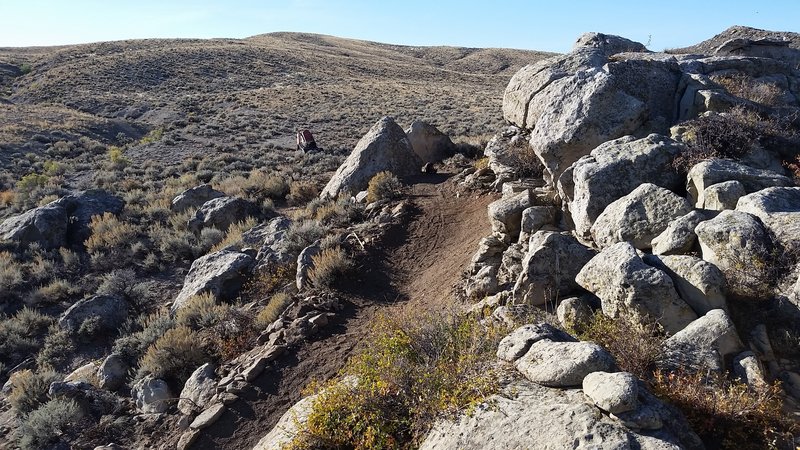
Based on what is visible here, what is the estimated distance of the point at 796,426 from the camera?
421cm

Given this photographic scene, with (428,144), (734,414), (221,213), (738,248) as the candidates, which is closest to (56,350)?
(221,213)

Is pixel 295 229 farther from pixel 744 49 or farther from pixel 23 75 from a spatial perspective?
pixel 23 75

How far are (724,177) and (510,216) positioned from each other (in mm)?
3229

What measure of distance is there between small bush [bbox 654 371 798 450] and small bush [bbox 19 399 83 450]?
7.40 m

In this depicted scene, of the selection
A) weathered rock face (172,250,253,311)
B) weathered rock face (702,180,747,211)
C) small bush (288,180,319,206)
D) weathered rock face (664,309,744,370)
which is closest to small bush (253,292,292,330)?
weathered rock face (172,250,253,311)

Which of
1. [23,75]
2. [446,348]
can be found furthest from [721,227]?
[23,75]

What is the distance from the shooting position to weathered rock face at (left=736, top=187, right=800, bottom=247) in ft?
18.3

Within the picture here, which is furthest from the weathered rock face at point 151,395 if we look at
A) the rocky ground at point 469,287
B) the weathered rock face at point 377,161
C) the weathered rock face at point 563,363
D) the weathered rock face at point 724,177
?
the weathered rock face at point 377,161

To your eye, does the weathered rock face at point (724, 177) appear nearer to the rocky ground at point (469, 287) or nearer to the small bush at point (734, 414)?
the rocky ground at point (469, 287)

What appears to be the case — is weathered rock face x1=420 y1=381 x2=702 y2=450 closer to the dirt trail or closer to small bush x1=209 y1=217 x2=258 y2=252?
the dirt trail

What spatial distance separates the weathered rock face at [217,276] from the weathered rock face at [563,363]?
7160 millimetres

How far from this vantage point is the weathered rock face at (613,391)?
13.2 feet

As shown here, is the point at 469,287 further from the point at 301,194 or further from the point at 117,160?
the point at 117,160

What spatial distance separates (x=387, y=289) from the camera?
31.9 feet
